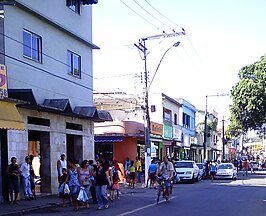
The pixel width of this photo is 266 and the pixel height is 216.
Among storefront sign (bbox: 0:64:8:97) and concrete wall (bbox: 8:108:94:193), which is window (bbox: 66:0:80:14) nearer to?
concrete wall (bbox: 8:108:94:193)

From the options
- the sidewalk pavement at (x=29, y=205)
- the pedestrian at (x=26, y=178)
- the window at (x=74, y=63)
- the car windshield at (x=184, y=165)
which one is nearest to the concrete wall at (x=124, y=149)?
→ the car windshield at (x=184, y=165)

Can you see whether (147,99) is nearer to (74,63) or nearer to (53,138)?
(74,63)

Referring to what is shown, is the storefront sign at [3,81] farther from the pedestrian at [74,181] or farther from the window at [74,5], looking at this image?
the window at [74,5]

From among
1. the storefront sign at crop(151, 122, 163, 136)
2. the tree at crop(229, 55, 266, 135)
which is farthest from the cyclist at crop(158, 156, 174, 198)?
the tree at crop(229, 55, 266, 135)

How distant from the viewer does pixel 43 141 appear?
22.2 meters

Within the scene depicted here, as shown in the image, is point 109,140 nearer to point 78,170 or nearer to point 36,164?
point 36,164

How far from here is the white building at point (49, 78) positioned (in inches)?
744

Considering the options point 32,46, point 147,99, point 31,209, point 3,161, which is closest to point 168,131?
point 147,99

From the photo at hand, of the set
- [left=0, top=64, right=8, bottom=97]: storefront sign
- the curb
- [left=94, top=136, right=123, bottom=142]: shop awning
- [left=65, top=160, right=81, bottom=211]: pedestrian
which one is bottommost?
the curb

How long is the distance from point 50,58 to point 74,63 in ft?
10.2

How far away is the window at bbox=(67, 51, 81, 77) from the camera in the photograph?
24.8 metres

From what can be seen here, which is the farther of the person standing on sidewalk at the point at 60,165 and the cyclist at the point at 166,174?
the person standing on sidewalk at the point at 60,165

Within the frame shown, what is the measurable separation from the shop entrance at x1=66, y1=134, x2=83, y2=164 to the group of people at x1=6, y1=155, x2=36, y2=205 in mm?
6648

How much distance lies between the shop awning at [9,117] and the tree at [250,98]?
32.2 m
